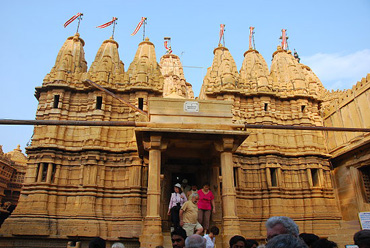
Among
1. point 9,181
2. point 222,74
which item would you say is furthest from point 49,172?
point 222,74

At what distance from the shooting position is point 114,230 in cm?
1677

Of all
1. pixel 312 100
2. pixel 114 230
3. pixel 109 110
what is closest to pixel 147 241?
pixel 114 230

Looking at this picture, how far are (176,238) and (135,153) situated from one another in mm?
13644

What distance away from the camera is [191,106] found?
13797 mm

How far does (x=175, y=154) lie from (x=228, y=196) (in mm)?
4549

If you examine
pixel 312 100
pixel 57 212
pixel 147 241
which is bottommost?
pixel 147 241

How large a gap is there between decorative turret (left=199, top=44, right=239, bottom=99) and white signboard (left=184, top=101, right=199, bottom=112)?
802 centimetres

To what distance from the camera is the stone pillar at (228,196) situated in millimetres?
11914

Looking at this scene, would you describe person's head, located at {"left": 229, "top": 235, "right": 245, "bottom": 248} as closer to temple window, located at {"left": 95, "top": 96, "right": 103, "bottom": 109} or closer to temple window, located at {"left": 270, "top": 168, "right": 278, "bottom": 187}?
temple window, located at {"left": 270, "top": 168, "right": 278, "bottom": 187}

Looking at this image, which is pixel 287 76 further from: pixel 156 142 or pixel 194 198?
pixel 194 198

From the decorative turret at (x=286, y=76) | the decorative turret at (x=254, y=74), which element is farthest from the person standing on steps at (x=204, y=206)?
the decorative turret at (x=286, y=76)

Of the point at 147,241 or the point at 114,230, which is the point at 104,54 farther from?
the point at 147,241

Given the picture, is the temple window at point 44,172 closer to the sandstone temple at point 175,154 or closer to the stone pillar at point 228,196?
the sandstone temple at point 175,154

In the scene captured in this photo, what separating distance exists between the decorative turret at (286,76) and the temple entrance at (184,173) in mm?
9482
